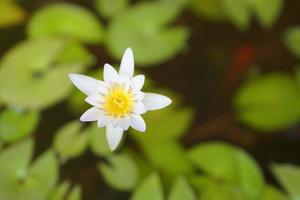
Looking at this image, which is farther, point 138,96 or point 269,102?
point 269,102

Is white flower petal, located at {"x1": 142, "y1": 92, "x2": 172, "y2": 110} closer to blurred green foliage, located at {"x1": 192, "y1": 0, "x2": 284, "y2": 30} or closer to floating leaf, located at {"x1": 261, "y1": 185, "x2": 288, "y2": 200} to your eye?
floating leaf, located at {"x1": 261, "y1": 185, "x2": 288, "y2": 200}

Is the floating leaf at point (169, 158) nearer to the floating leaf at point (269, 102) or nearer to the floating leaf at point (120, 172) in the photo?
the floating leaf at point (120, 172)

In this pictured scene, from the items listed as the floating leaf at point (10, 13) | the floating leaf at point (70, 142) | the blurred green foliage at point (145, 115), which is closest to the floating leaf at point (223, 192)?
the blurred green foliage at point (145, 115)

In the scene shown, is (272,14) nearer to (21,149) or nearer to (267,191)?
(267,191)

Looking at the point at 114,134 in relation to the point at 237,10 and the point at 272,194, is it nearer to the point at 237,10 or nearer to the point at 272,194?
the point at 272,194

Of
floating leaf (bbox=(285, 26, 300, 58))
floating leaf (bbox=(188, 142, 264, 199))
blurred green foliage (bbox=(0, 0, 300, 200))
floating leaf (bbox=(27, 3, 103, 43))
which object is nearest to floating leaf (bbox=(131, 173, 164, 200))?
blurred green foliage (bbox=(0, 0, 300, 200))

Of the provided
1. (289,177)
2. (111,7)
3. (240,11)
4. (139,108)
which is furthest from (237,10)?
(139,108)
